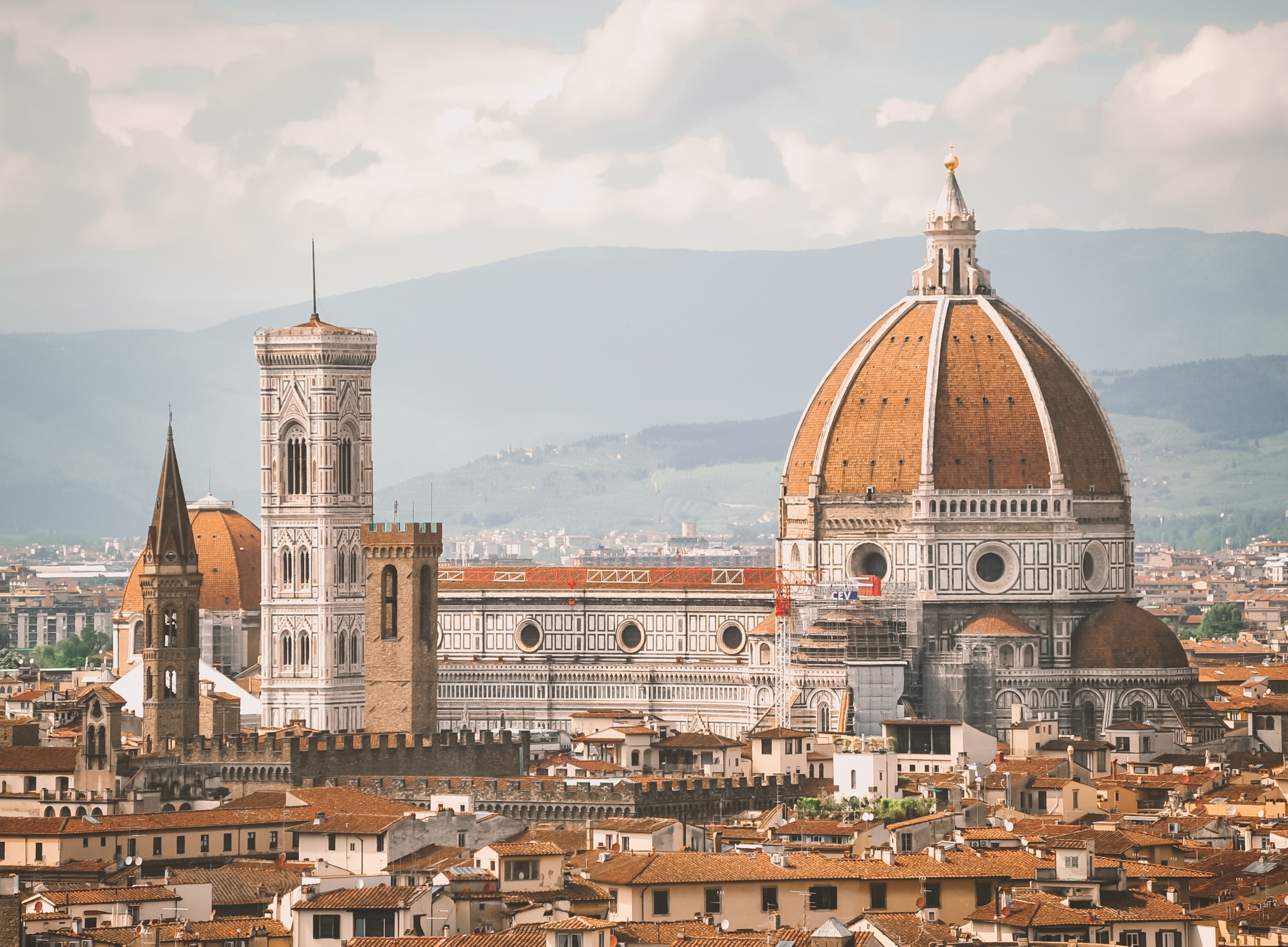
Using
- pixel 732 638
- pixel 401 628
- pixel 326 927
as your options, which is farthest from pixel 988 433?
pixel 326 927

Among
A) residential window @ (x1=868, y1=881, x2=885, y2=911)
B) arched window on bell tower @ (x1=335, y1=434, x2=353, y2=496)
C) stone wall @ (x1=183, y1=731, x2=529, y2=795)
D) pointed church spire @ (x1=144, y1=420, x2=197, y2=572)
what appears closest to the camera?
→ residential window @ (x1=868, y1=881, x2=885, y2=911)

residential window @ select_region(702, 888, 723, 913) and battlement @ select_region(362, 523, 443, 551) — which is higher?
battlement @ select_region(362, 523, 443, 551)

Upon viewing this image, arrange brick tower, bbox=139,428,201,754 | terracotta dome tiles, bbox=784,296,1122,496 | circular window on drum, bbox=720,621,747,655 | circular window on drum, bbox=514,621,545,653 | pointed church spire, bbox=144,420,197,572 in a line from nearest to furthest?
1. brick tower, bbox=139,428,201,754
2. pointed church spire, bbox=144,420,197,572
3. terracotta dome tiles, bbox=784,296,1122,496
4. circular window on drum, bbox=720,621,747,655
5. circular window on drum, bbox=514,621,545,653

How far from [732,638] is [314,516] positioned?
15.5m

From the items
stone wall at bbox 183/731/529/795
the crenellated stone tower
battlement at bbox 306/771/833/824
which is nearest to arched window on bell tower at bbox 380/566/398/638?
stone wall at bbox 183/731/529/795

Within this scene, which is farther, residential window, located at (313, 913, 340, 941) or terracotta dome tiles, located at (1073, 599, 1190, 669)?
→ terracotta dome tiles, located at (1073, 599, 1190, 669)

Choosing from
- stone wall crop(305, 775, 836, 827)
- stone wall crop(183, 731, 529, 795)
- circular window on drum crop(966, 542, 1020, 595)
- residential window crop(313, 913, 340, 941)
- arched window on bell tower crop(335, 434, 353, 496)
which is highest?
arched window on bell tower crop(335, 434, 353, 496)

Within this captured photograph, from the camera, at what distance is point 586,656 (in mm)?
132375

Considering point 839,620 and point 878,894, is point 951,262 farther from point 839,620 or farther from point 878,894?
point 878,894

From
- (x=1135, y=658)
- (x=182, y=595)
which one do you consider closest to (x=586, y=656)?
(x=1135, y=658)

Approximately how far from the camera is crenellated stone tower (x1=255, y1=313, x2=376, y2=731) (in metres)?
128

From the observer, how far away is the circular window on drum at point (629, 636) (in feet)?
433

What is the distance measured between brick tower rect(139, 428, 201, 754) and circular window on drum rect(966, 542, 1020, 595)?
104 feet

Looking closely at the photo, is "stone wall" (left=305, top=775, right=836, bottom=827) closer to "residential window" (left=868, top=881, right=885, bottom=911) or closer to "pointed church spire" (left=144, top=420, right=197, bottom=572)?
"pointed church spire" (left=144, top=420, right=197, bottom=572)
